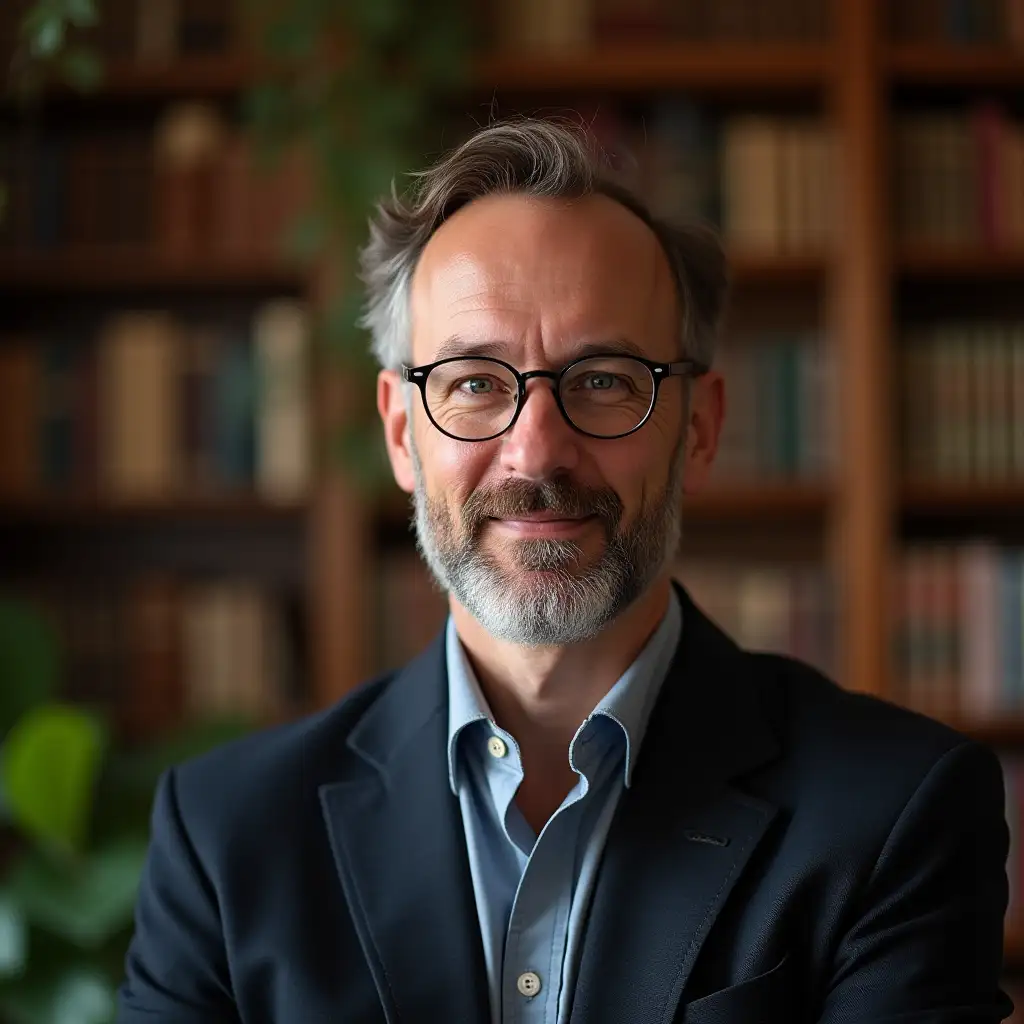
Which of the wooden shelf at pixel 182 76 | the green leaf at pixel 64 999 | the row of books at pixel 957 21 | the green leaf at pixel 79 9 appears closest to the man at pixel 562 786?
the green leaf at pixel 79 9

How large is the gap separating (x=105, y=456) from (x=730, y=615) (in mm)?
1325

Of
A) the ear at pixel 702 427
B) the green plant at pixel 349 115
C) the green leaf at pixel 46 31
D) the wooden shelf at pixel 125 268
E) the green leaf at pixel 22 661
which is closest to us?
the green leaf at pixel 46 31

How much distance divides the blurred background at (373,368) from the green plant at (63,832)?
0.33 metres

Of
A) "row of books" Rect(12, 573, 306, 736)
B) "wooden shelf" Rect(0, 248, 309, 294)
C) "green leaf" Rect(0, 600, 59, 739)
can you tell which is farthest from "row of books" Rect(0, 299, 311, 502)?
"green leaf" Rect(0, 600, 59, 739)

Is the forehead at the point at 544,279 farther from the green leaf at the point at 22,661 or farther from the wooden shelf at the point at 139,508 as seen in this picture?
the wooden shelf at the point at 139,508

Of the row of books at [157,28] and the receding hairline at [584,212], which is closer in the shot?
the receding hairline at [584,212]

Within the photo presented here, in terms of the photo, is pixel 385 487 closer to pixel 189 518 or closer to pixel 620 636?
pixel 189 518

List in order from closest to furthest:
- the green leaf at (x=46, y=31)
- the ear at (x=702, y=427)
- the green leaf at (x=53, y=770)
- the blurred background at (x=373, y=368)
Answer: the green leaf at (x=46, y=31) < the ear at (x=702, y=427) < the green leaf at (x=53, y=770) < the blurred background at (x=373, y=368)

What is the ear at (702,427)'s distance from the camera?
130cm

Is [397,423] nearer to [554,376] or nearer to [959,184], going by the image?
[554,376]

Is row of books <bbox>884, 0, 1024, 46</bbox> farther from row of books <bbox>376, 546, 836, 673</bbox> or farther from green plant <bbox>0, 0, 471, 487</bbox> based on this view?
row of books <bbox>376, 546, 836, 673</bbox>

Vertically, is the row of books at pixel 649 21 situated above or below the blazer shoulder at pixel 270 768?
above

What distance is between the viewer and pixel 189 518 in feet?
9.31

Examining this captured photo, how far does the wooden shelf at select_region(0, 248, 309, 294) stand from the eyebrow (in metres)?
1.56
